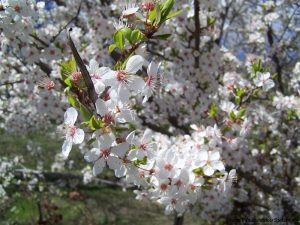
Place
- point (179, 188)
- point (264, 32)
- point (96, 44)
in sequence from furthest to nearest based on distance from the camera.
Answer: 1. point (264, 32)
2. point (96, 44)
3. point (179, 188)

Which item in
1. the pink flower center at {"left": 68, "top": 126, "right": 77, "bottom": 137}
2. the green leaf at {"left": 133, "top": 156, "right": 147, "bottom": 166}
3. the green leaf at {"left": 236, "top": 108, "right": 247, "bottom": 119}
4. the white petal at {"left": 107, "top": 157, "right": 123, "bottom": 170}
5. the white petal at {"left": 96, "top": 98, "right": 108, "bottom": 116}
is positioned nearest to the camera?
the white petal at {"left": 96, "top": 98, "right": 108, "bottom": 116}

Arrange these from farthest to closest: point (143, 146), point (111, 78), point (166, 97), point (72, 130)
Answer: point (166, 97)
point (143, 146)
point (72, 130)
point (111, 78)

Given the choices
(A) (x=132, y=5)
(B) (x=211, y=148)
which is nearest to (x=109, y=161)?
(A) (x=132, y=5)

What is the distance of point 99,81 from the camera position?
1.86 metres

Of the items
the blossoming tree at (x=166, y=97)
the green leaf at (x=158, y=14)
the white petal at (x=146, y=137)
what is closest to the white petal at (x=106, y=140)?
the blossoming tree at (x=166, y=97)

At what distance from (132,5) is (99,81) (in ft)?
1.40

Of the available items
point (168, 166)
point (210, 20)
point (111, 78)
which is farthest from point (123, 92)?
point (210, 20)

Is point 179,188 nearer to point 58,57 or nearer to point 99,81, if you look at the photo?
point 99,81

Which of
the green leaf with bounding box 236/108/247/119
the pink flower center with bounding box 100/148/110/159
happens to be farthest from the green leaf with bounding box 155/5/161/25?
the green leaf with bounding box 236/108/247/119

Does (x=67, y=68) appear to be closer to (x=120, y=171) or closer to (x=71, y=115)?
(x=71, y=115)

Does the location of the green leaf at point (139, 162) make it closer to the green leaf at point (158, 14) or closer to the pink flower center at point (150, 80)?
the pink flower center at point (150, 80)

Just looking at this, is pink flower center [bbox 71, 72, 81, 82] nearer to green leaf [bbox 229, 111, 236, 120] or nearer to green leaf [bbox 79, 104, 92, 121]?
green leaf [bbox 79, 104, 92, 121]

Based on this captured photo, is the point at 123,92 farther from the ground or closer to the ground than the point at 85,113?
farther from the ground

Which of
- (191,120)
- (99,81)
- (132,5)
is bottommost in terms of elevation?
(99,81)
